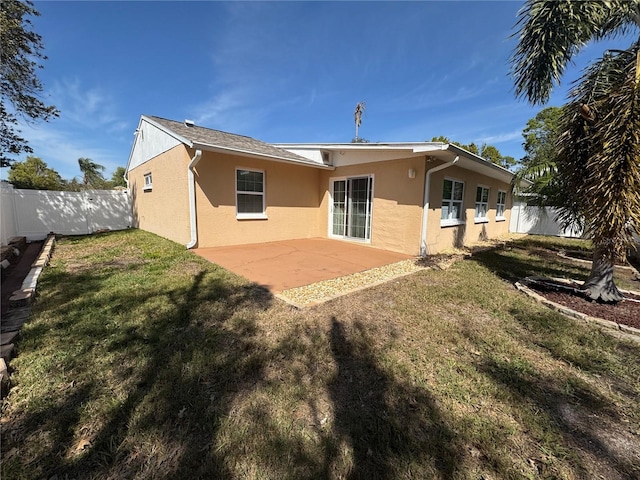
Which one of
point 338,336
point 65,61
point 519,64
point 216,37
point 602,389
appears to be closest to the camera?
point 602,389

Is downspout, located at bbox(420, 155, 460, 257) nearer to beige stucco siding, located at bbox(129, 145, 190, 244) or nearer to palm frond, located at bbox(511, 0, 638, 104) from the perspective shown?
palm frond, located at bbox(511, 0, 638, 104)

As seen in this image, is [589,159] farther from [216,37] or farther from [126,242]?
[126,242]

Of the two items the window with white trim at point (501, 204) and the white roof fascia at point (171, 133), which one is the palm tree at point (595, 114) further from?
the window with white trim at point (501, 204)

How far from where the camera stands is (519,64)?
540 cm

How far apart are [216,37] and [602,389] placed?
1162 centimetres

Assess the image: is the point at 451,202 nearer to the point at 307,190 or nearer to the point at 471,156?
the point at 471,156

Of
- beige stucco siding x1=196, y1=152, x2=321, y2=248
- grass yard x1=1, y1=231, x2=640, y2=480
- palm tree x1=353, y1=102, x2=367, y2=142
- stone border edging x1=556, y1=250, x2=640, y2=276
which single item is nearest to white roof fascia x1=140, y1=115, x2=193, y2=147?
beige stucco siding x1=196, y1=152, x2=321, y2=248

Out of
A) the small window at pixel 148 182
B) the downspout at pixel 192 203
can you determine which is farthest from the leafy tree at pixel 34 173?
the downspout at pixel 192 203

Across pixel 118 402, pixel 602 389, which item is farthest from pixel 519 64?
pixel 118 402

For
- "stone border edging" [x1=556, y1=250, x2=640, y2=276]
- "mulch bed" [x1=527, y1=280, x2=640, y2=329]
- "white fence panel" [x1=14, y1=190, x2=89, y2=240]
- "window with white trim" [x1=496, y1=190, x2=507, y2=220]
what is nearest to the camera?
"mulch bed" [x1=527, y1=280, x2=640, y2=329]

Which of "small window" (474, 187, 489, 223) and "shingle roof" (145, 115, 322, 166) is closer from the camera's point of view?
"shingle roof" (145, 115, 322, 166)

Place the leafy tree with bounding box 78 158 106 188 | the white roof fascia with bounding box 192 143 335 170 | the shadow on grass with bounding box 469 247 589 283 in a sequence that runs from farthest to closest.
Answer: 1. the leafy tree with bounding box 78 158 106 188
2. the white roof fascia with bounding box 192 143 335 170
3. the shadow on grass with bounding box 469 247 589 283

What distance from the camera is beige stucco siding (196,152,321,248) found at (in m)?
7.95

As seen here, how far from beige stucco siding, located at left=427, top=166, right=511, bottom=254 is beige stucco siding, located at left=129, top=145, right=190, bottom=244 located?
7455 millimetres
